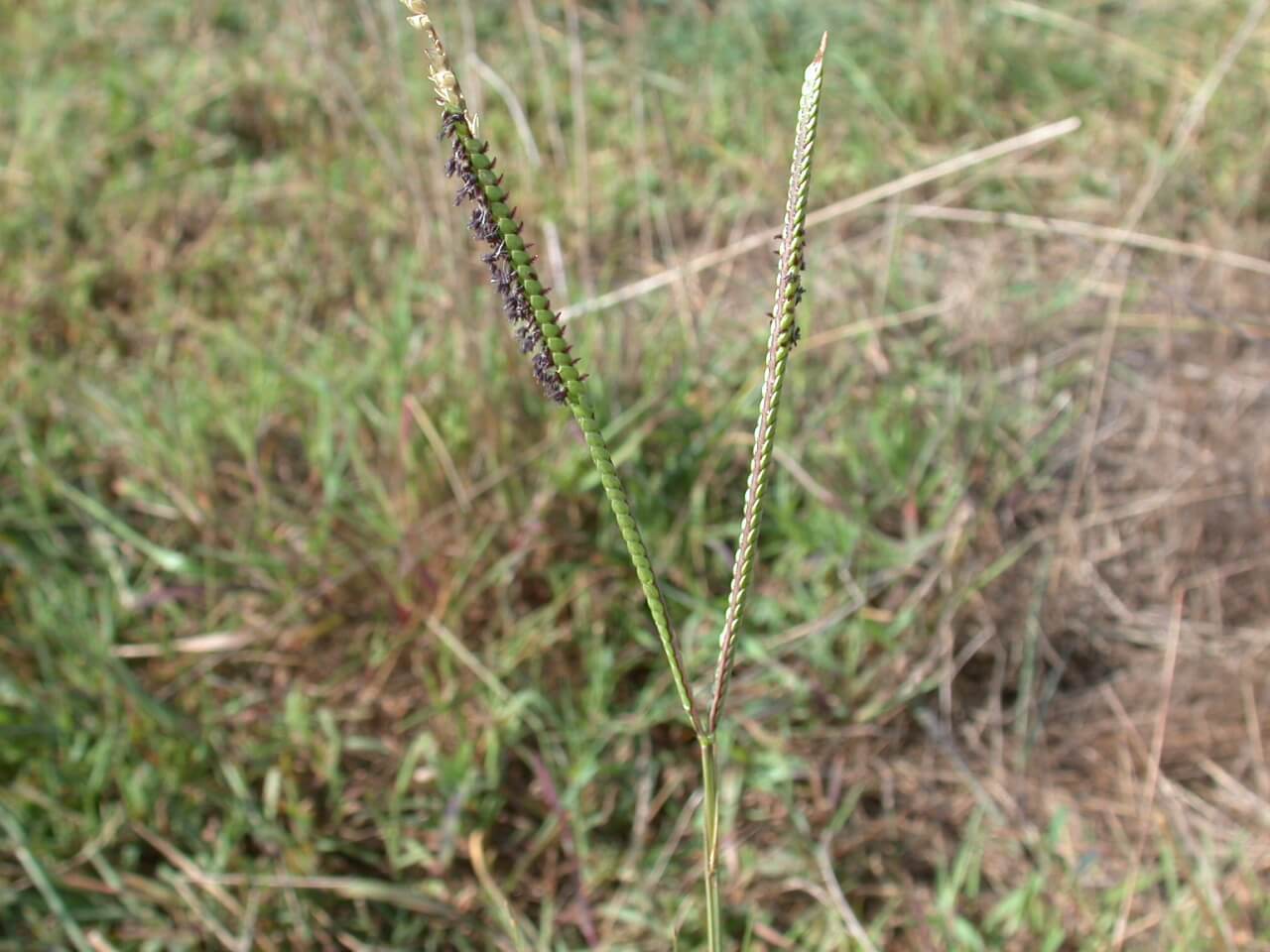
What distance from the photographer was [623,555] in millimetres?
2145

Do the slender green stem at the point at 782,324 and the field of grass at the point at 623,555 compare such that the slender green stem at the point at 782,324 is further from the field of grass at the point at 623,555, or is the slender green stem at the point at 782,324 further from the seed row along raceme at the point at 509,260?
the field of grass at the point at 623,555

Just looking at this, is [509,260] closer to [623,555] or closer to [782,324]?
[782,324]

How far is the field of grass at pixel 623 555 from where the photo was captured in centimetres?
189

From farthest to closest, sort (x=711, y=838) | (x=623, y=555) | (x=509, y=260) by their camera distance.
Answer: (x=623, y=555), (x=711, y=838), (x=509, y=260)

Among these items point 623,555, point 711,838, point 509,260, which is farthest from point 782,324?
point 623,555

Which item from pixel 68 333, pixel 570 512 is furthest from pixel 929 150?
pixel 68 333

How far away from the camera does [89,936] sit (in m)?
1.76

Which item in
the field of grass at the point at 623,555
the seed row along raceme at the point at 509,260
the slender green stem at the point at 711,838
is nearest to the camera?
the seed row along raceme at the point at 509,260

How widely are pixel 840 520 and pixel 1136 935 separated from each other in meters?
0.75

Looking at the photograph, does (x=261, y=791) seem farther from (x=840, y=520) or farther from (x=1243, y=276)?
(x=1243, y=276)

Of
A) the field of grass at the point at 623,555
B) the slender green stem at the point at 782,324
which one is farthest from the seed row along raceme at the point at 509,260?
the field of grass at the point at 623,555

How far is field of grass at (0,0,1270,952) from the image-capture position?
1888mm

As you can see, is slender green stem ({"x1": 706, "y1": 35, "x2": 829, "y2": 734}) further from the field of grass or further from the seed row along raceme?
the field of grass

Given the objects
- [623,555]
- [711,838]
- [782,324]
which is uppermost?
[782,324]
